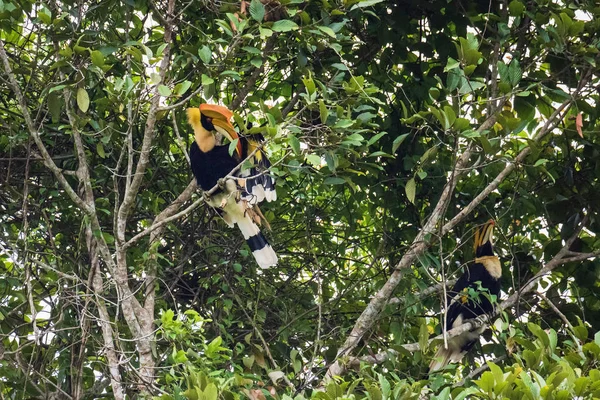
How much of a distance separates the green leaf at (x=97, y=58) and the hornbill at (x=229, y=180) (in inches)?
25.5

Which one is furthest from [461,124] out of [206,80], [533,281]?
[533,281]

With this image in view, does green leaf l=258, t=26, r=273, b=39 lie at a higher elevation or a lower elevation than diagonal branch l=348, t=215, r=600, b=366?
higher

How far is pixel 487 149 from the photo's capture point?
3.37m

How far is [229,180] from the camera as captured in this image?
157 inches

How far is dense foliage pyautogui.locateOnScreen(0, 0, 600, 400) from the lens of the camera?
339 centimetres

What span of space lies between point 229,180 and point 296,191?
16.9 inches

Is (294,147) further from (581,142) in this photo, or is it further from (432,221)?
(581,142)

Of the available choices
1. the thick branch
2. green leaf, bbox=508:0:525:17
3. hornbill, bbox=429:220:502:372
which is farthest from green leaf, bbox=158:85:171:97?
hornbill, bbox=429:220:502:372

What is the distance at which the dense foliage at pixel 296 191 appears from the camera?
3391 mm

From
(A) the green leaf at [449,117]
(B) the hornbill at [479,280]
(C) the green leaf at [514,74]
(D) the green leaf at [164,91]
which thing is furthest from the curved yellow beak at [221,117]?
(B) the hornbill at [479,280]

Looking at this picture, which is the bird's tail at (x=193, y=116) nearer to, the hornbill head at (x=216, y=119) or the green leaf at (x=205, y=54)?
the hornbill head at (x=216, y=119)

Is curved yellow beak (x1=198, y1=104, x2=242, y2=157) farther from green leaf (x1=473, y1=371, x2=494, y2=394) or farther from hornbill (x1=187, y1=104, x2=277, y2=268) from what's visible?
green leaf (x1=473, y1=371, x2=494, y2=394)

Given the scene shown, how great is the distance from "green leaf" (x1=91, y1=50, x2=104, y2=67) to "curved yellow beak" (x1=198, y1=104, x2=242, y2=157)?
25.4 inches

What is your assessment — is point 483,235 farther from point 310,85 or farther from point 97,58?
point 97,58
